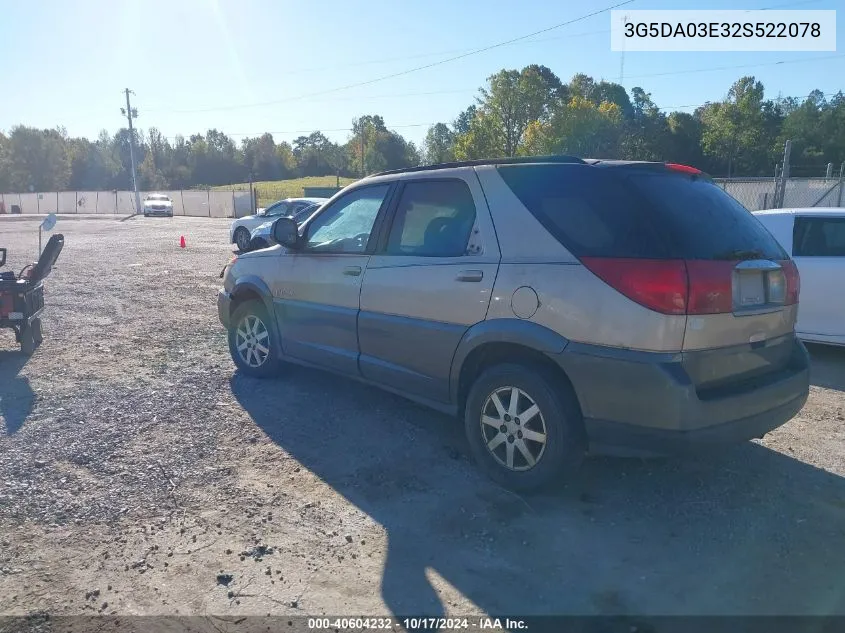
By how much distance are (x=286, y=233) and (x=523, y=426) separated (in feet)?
8.71

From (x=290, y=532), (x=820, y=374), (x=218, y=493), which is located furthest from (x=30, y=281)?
(x=820, y=374)

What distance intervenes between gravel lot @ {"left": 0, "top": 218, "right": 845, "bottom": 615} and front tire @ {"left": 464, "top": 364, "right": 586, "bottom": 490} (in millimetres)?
189

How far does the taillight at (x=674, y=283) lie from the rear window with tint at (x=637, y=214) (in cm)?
6

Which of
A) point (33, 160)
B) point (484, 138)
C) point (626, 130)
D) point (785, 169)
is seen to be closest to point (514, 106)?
point (484, 138)

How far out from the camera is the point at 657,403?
122 inches

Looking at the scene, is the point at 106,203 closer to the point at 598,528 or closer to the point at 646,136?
the point at 646,136

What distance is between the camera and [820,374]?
6.07 m

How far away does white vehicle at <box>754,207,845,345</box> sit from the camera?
20.4ft

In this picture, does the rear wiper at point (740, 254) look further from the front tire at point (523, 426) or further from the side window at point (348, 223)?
the side window at point (348, 223)

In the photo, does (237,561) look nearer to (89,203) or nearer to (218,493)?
(218,493)

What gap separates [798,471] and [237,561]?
3473mm

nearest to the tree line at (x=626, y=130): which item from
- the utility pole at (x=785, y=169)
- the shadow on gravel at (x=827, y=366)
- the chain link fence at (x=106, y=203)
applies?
the chain link fence at (x=106, y=203)

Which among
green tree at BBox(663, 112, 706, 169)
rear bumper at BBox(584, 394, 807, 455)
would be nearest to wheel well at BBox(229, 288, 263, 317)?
rear bumper at BBox(584, 394, 807, 455)

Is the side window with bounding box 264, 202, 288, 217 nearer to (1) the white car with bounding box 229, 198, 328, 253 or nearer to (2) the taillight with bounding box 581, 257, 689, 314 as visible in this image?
(1) the white car with bounding box 229, 198, 328, 253
